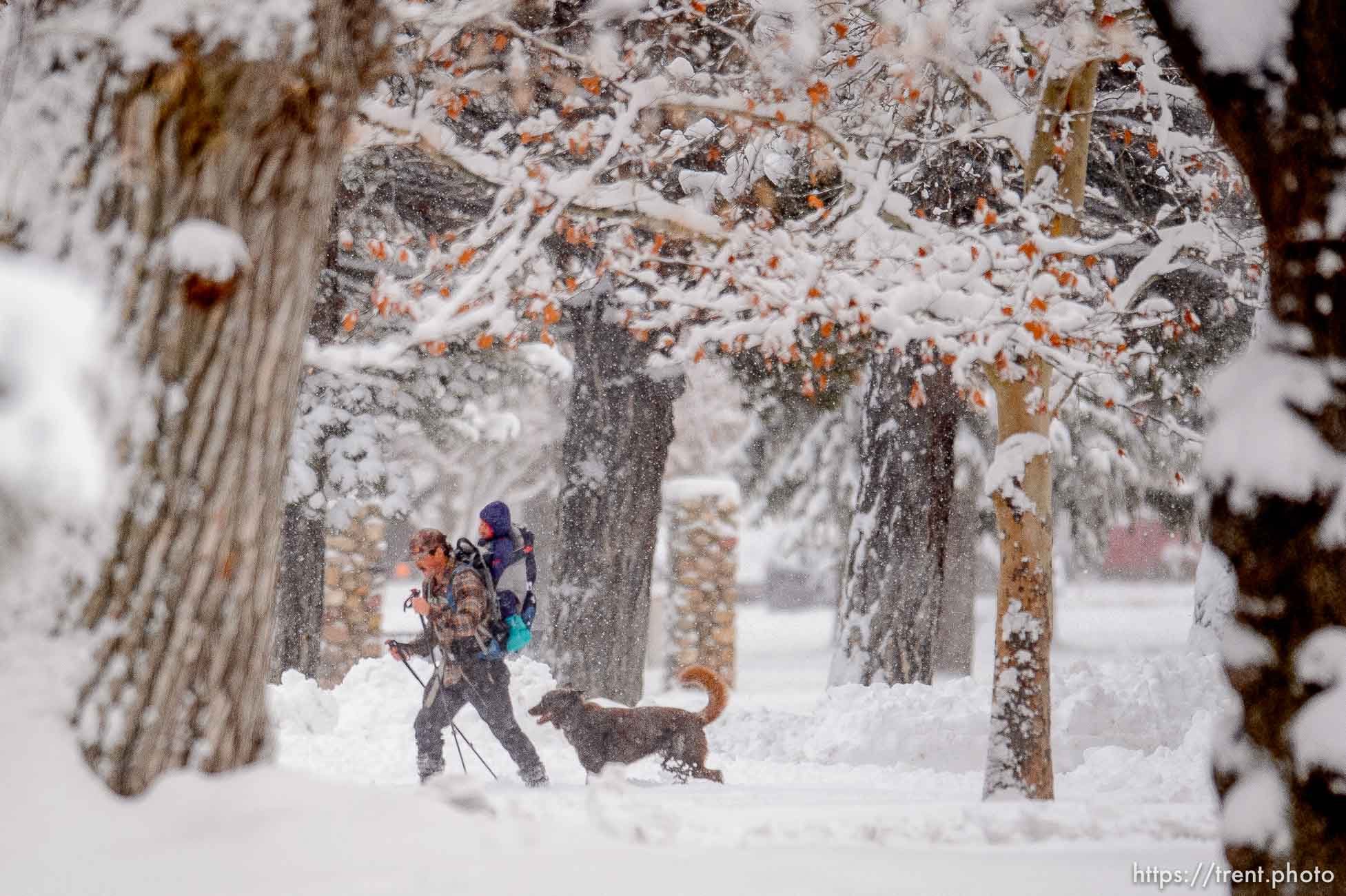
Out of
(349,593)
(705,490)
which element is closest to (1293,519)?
(349,593)

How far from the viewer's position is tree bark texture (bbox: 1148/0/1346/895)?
8.82 ft

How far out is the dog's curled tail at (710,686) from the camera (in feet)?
26.2

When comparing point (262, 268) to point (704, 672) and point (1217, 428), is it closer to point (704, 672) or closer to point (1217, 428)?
point (1217, 428)

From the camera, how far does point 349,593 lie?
49.6ft

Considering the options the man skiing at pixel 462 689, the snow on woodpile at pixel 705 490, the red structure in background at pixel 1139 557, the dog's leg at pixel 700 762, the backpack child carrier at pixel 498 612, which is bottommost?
the dog's leg at pixel 700 762

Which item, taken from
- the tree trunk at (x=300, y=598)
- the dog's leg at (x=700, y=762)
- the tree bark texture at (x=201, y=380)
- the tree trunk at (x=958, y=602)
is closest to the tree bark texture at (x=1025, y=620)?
the dog's leg at (x=700, y=762)

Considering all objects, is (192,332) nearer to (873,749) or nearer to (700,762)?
(700,762)

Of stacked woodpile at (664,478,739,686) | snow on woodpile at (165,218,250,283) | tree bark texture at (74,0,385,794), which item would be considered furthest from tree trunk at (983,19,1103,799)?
stacked woodpile at (664,478,739,686)

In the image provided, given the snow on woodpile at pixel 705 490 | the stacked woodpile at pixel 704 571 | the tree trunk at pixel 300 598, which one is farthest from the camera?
the snow on woodpile at pixel 705 490

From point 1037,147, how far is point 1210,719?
4.66 m

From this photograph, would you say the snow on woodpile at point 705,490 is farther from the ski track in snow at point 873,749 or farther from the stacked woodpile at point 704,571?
the ski track in snow at point 873,749

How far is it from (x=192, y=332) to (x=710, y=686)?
5.77 meters

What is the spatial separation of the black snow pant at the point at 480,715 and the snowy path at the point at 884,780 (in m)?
0.24

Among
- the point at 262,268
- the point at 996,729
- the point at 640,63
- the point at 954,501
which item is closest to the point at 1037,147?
the point at 640,63
